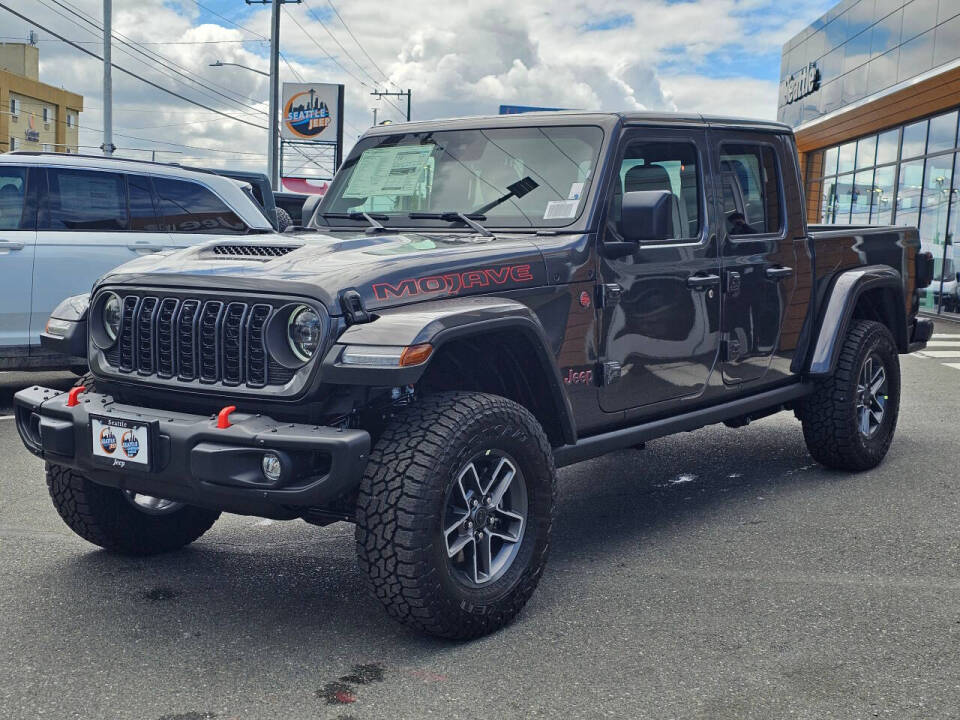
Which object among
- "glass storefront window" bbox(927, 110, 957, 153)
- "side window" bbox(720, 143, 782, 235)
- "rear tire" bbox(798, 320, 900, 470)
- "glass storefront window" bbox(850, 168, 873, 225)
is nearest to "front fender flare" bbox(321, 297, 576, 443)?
"side window" bbox(720, 143, 782, 235)

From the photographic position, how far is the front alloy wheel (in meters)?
3.78

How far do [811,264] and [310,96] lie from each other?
2055 inches

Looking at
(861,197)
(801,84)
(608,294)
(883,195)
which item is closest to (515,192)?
(608,294)

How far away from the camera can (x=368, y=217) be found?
4.94m

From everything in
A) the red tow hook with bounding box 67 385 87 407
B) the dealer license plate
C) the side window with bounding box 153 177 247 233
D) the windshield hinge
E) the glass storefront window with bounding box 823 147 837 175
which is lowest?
the dealer license plate

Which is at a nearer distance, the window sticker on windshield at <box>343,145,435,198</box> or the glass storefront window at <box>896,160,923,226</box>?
the window sticker on windshield at <box>343,145,435,198</box>

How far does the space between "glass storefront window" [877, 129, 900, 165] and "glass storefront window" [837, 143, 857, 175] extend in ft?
6.61

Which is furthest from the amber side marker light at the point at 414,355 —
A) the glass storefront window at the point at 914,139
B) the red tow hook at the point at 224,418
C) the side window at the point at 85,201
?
the glass storefront window at the point at 914,139

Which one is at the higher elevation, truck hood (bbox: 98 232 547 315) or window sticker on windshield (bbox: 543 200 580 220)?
window sticker on windshield (bbox: 543 200 580 220)

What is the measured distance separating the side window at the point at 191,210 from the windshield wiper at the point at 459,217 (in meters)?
4.48

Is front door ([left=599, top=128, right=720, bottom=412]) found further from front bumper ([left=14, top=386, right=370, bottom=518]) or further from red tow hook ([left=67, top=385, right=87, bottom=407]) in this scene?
red tow hook ([left=67, top=385, right=87, bottom=407])

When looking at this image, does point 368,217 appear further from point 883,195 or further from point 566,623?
point 883,195

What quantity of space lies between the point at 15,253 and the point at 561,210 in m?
5.04

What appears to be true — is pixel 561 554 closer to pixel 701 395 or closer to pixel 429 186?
pixel 701 395
